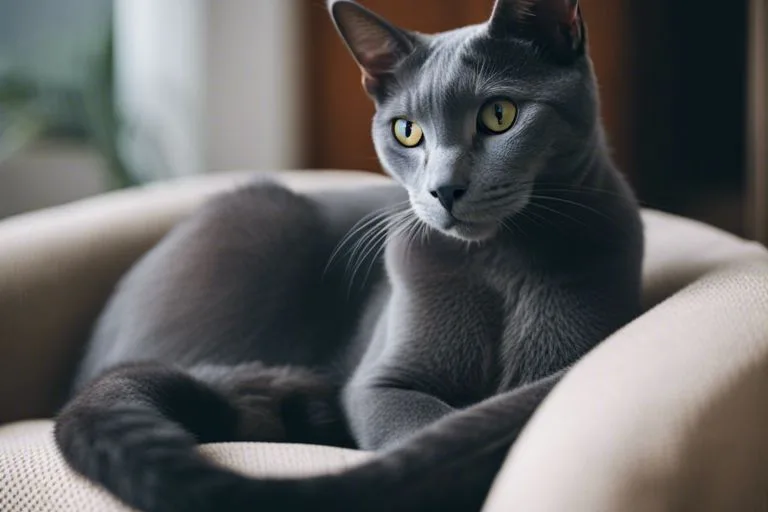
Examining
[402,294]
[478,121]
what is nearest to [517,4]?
[478,121]

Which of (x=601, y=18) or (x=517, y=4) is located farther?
(x=601, y=18)

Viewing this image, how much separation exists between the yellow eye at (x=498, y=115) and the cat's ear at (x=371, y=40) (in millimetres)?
143

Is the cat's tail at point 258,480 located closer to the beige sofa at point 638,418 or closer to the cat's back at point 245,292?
the beige sofa at point 638,418

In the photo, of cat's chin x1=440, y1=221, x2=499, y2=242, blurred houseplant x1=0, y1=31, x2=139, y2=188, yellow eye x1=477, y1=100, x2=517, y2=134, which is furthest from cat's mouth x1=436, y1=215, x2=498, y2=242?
blurred houseplant x1=0, y1=31, x2=139, y2=188

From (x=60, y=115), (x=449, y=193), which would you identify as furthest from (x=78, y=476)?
(x=60, y=115)

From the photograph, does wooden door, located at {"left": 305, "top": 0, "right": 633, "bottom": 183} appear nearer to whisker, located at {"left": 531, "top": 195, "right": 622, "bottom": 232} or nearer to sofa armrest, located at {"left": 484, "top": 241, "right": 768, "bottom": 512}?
whisker, located at {"left": 531, "top": 195, "right": 622, "bottom": 232}

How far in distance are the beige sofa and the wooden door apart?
59.5 inches

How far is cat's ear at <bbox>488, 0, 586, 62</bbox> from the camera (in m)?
1.08

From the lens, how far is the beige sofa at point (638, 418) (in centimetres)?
78

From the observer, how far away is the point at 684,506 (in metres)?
0.81

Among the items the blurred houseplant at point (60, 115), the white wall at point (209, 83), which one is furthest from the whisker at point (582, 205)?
the white wall at point (209, 83)

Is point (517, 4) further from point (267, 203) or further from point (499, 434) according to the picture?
point (267, 203)

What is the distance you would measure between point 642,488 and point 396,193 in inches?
28.3

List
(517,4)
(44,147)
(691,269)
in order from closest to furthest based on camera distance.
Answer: (517,4) < (691,269) < (44,147)
